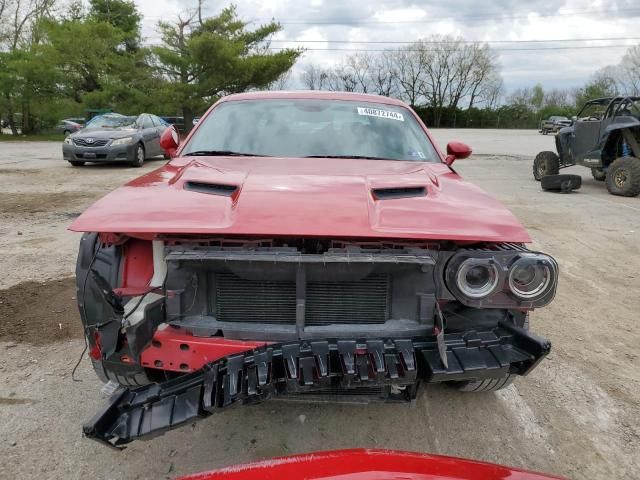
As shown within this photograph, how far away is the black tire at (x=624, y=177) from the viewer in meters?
9.67

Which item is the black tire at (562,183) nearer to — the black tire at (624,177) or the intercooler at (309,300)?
the black tire at (624,177)

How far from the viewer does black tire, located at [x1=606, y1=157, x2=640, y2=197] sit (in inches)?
381

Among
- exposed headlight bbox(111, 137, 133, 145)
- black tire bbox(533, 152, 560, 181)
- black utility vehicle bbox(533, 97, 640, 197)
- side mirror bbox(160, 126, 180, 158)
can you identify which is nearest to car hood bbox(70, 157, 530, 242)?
side mirror bbox(160, 126, 180, 158)

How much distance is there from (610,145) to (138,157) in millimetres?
11220

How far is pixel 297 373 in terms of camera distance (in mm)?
1892

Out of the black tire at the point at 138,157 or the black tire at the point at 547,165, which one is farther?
the black tire at the point at 138,157

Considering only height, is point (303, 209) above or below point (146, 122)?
below

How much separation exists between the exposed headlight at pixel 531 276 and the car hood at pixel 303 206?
11 centimetres

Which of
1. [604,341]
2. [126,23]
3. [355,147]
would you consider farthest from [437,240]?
[126,23]

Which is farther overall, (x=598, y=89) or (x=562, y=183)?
(x=598, y=89)

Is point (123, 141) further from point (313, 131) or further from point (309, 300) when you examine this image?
point (309, 300)

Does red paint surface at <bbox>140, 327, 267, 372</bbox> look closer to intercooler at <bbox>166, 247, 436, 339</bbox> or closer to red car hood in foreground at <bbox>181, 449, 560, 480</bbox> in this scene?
intercooler at <bbox>166, 247, 436, 339</bbox>

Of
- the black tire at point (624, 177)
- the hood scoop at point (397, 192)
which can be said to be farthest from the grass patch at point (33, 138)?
the hood scoop at point (397, 192)

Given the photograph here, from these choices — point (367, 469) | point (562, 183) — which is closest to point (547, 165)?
point (562, 183)
